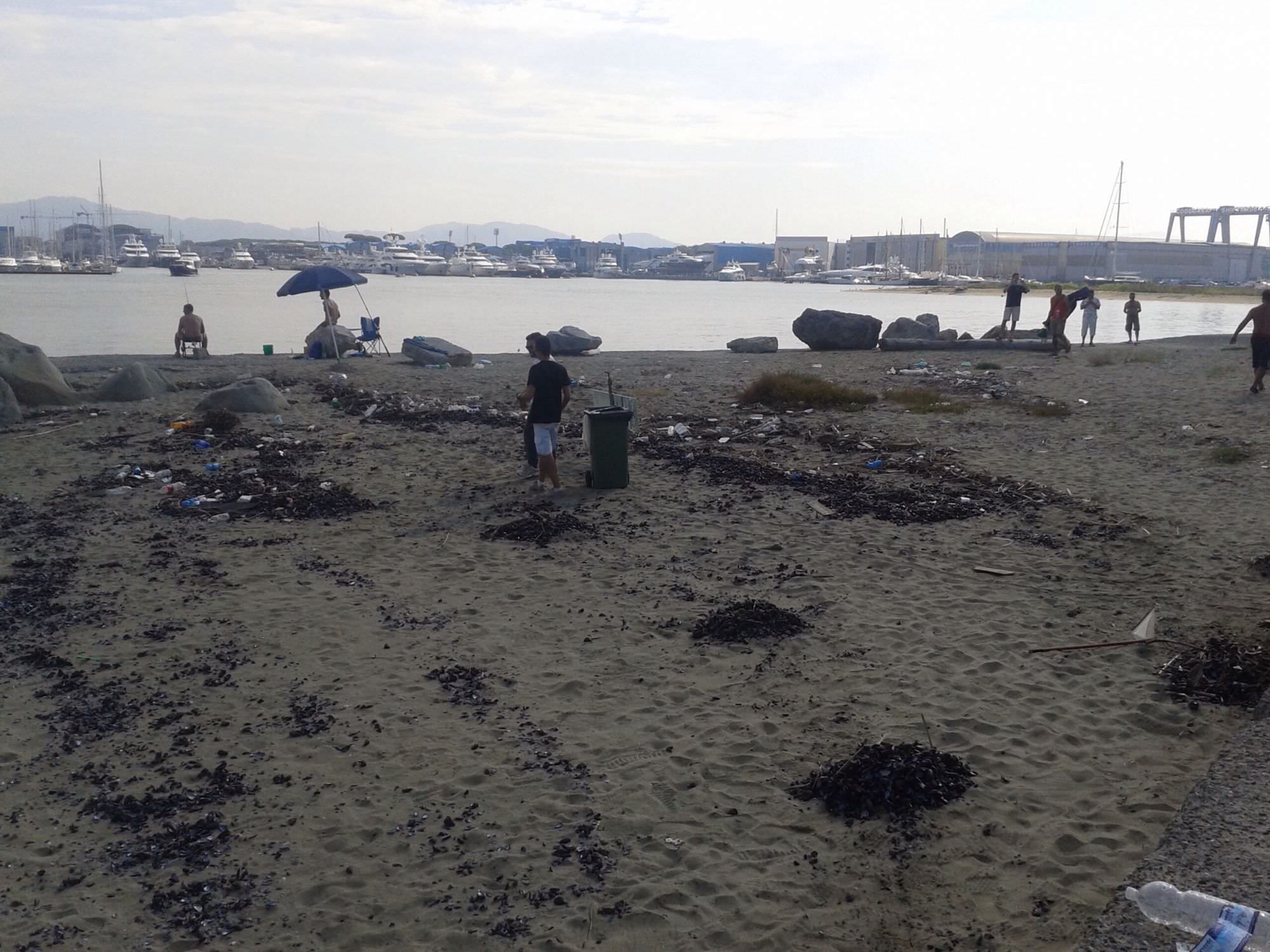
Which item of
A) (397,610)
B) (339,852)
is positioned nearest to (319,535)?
(397,610)

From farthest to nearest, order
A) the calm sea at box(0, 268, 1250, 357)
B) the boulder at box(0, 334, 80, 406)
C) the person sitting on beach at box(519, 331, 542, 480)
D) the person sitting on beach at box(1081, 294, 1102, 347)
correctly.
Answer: the calm sea at box(0, 268, 1250, 357), the person sitting on beach at box(1081, 294, 1102, 347), the boulder at box(0, 334, 80, 406), the person sitting on beach at box(519, 331, 542, 480)

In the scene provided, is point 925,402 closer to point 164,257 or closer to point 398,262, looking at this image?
point 398,262

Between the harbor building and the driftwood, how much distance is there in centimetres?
9156

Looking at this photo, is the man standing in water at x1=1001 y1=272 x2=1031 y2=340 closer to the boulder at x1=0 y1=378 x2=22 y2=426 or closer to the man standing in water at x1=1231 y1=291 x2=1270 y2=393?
the man standing in water at x1=1231 y1=291 x2=1270 y2=393

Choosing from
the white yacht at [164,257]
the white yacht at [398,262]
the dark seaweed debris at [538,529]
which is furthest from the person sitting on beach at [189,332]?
the white yacht at [398,262]

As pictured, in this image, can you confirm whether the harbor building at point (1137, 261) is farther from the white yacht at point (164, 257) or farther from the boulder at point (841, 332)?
the white yacht at point (164, 257)

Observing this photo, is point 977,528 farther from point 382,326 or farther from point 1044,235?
point 1044,235

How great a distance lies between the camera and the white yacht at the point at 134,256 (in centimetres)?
14500

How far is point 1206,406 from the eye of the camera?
14.6m

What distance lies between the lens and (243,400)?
14.7 m

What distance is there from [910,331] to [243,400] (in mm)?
16873

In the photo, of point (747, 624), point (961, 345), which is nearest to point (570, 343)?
point (961, 345)

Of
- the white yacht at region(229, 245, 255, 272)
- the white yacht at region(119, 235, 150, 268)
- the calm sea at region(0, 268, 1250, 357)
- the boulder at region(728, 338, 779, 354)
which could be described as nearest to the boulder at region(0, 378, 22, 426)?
the calm sea at region(0, 268, 1250, 357)

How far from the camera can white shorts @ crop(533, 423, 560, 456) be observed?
33.1 feet
